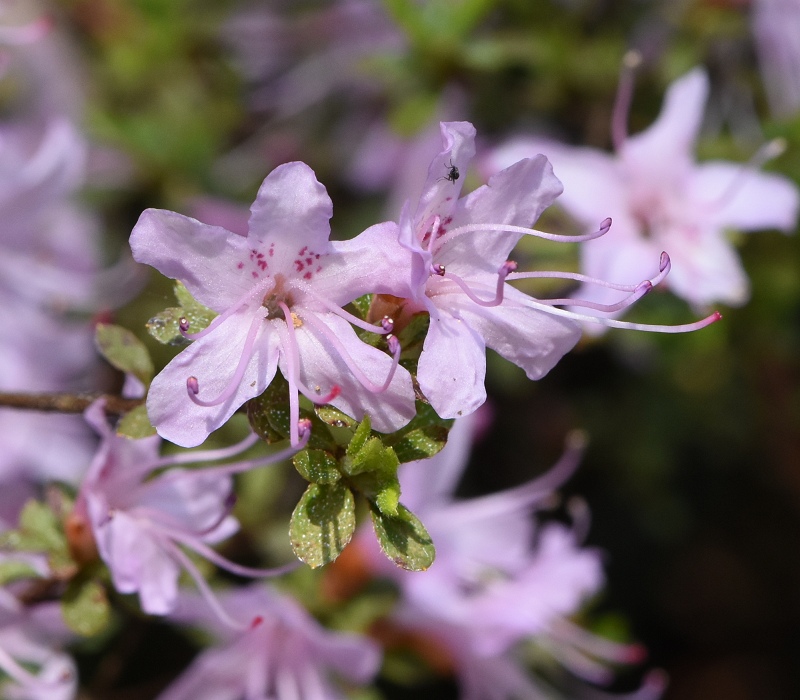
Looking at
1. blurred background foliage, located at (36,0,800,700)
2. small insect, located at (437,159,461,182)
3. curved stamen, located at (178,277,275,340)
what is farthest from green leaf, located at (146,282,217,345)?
blurred background foliage, located at (36,0,800,700)

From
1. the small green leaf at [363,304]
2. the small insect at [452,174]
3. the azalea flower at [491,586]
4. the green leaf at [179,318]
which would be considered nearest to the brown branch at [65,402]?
the green leaf at [179,318]

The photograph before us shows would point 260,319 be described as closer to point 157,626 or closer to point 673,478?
point 157,626

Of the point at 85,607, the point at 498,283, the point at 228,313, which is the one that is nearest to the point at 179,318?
the point at 228,313

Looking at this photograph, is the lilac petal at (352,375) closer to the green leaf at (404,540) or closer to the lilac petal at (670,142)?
the green leaf at (404,540)

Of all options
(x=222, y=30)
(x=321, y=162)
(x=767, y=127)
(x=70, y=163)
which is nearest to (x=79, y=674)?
(x=70, y=163)

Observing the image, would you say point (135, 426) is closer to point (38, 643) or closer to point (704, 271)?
point (38, 643)

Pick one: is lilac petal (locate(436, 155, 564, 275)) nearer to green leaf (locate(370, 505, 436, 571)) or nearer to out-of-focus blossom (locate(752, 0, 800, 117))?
green leaf (locate(370, 505, 436, 571))
